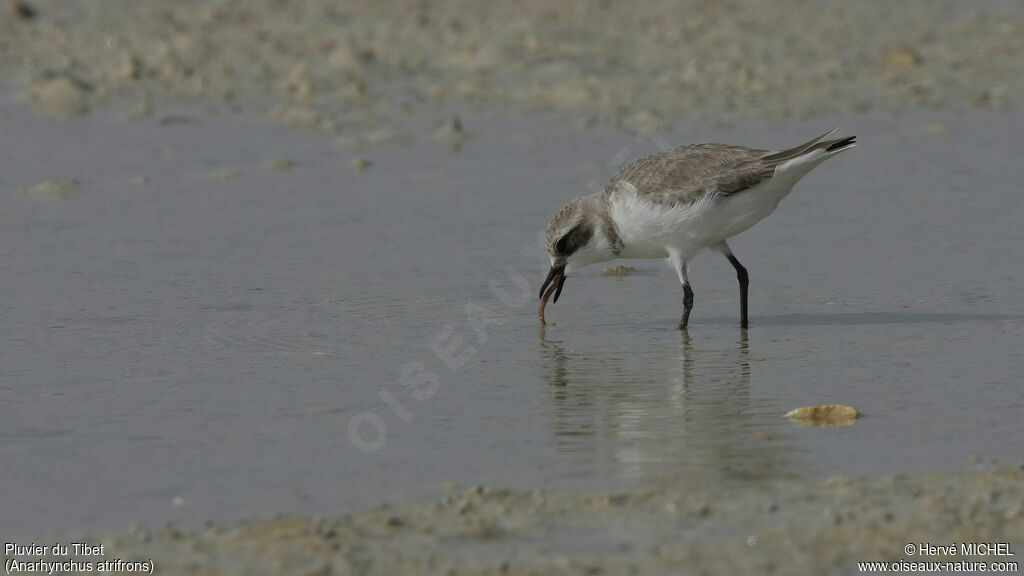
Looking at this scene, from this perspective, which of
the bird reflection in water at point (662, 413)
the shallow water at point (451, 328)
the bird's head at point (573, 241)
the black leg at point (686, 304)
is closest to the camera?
the bird reflection in water at point (662, 413)

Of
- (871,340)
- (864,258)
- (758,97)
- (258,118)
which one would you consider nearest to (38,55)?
(258,118)

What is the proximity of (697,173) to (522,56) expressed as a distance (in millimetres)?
8151

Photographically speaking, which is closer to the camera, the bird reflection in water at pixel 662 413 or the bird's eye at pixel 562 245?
the bird reflection in water at pixel 662 413

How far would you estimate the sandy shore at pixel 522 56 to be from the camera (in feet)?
50.5

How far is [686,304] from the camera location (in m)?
9.05

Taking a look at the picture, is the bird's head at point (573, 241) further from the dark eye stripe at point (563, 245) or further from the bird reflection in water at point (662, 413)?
the bird reflection in water at point (662, 413)

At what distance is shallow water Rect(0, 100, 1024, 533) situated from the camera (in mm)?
6426

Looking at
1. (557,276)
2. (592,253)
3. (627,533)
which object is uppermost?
(592,253)

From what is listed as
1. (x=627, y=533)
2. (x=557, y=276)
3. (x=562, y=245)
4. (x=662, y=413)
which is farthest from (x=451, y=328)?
(x=627, y=533)

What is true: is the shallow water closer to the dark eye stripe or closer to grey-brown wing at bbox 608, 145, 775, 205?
the dark eye stripe

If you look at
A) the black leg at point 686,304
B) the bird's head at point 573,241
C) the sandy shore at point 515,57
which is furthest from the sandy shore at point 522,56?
the black leg at point 686,304

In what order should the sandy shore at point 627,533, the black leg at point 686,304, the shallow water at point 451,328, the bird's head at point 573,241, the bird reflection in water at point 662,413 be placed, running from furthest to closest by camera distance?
the bird's head at point 573,241
the black leg at point 686,304
the shallow water at point 451,328
the bird reflection in water at point 662,413
the sandy shore at point 627,533

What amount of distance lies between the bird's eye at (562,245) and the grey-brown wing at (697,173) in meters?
0.51

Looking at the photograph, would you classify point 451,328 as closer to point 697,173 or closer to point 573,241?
point 573,241
